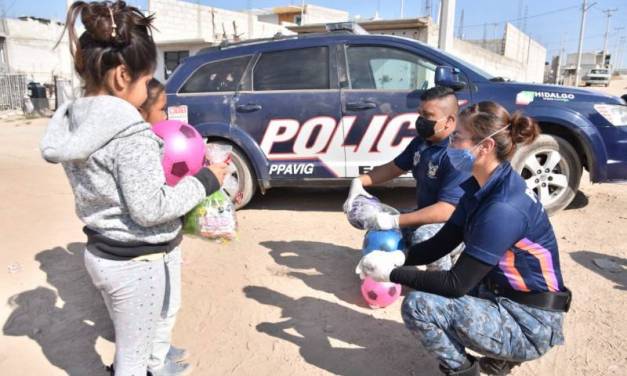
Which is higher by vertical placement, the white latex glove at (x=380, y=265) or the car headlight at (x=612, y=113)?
the car headlight at (x=612, y=113)

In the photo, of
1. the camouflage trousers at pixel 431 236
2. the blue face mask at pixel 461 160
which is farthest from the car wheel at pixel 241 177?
the blue face mask at pixel 461 160

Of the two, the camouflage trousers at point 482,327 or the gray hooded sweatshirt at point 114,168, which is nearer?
the gray hooded sweatshirt at point 114,168

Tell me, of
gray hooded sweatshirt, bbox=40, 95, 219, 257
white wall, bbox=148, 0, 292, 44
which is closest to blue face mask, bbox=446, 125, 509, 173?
gray hooded sweatshirt, bbox=40, 95, 219, 257

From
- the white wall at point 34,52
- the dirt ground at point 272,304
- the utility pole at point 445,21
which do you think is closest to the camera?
the dirt ground at point 272,304

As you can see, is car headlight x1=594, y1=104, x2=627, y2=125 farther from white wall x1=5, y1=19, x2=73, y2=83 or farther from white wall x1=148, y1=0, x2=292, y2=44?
white wall x1=5, y1=19, x2=73, y2=83

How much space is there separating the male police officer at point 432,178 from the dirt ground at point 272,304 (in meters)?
0.64

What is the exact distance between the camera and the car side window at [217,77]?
5.51m

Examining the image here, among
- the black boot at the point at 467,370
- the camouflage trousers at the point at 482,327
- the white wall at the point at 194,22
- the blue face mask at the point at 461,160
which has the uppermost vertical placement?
the white wall at the point at 194,22

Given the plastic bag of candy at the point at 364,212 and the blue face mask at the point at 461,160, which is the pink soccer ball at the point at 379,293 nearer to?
the plastic bag of candy at the point at 364,212

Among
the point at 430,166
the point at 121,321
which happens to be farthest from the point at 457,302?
the point at 121,321

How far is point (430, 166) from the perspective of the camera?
11.1 feet

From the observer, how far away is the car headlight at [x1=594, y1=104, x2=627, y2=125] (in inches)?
198

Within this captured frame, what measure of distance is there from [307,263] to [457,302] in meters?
2.05

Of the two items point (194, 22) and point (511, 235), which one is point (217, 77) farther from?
point (194, 22)
